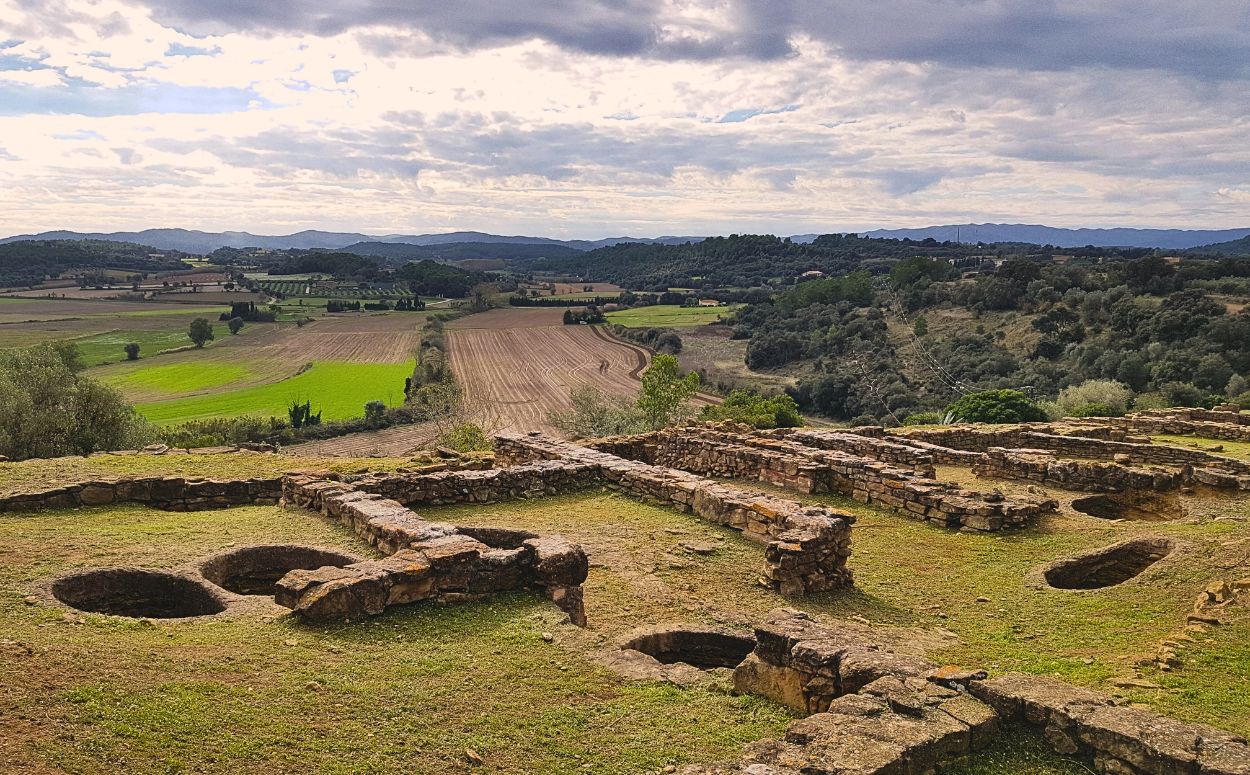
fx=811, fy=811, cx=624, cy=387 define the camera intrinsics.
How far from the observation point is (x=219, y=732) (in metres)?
6.50

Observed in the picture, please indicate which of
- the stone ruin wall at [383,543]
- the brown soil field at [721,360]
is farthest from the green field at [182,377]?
the stone ruin wall at [383,543]

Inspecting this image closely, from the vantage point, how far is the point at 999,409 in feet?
117

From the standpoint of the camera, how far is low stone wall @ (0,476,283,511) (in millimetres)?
13859

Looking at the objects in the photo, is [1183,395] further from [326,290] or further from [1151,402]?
[326,290]

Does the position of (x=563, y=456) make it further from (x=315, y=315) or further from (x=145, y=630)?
(x=315, y=315)

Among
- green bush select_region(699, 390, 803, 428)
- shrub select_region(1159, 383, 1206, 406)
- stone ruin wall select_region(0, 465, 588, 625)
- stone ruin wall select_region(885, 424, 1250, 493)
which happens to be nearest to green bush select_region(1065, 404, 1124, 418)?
shrub select_region(1159, 383, 1206, 406)

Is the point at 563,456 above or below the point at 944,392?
above

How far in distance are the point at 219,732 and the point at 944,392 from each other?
6527 cm

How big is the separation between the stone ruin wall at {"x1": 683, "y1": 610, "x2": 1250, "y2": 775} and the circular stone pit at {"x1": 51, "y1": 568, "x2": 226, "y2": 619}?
22.8 feet

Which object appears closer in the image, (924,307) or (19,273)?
(924,307)

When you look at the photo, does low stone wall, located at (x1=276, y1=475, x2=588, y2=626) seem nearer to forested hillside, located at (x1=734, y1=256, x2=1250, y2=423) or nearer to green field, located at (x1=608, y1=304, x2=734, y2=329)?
forested hillside, located at (x1=734, y1=256, x2=1250, y2=423)

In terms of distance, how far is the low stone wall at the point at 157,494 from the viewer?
13.9 metres

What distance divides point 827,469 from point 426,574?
36.7 ft

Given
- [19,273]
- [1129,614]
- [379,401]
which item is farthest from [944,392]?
[19,273]
